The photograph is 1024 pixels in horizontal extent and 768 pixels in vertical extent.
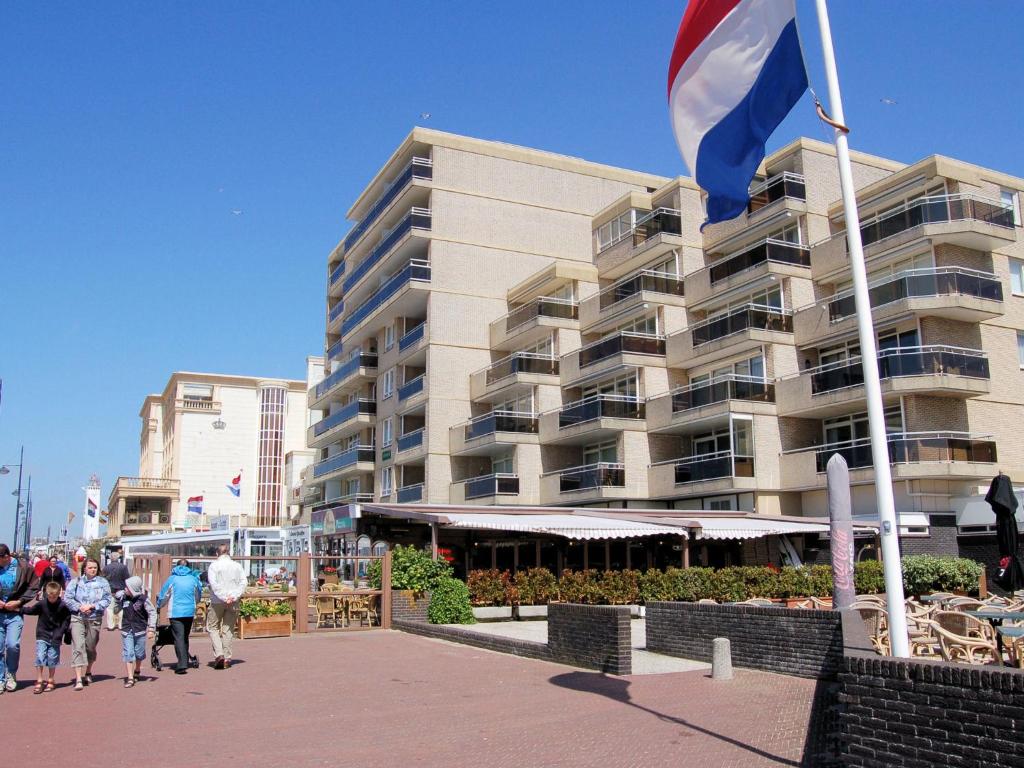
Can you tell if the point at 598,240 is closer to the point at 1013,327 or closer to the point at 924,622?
the point at 1013,327

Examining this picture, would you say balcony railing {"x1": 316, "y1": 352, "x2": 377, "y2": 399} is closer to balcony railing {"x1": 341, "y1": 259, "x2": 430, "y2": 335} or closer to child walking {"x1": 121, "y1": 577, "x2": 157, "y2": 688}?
balcony railing {"x1": 341, "y1": 259, "x2": 430, "y2": 335}

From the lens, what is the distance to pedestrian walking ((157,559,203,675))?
1404cm

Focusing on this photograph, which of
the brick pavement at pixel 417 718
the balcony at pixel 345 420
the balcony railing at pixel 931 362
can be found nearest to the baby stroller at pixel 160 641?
the brick pavement at pixel 417 718

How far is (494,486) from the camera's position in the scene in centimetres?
4088

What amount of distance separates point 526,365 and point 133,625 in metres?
30.6

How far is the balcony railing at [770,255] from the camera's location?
119 ft

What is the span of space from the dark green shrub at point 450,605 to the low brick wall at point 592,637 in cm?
656

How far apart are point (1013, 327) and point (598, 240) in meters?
19.4

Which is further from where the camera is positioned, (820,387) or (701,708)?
(820,387)

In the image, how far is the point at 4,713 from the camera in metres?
10.7

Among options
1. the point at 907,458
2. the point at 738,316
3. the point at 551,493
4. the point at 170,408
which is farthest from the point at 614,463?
the point at 170,408

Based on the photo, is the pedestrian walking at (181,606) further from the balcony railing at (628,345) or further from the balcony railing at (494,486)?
the balcony railing at (628,345)

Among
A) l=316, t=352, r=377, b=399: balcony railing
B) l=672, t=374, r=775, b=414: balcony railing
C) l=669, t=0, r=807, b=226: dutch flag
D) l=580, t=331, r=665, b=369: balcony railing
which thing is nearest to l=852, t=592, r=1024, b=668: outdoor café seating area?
l=669, t=0, r=807, b=226: dutch flag

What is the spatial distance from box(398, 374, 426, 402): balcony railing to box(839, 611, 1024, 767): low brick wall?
39.1 meters
